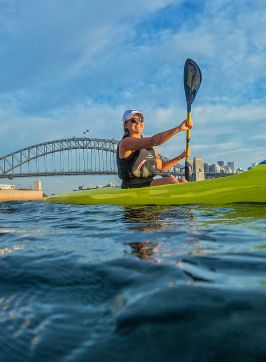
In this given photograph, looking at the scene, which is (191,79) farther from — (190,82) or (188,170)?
(188,170)

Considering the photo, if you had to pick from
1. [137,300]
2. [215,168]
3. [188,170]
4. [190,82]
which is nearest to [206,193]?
[188,170]

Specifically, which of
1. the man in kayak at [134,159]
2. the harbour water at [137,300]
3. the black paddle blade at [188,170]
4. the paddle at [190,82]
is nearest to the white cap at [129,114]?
the man in kayak at [134,159]

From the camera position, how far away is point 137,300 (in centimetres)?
122

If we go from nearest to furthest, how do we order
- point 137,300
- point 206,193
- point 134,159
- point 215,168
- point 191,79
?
point 137,300
point 206,193
point 134,159
point 191,79
point 215,168

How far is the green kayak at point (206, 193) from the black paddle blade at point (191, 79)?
2530mm

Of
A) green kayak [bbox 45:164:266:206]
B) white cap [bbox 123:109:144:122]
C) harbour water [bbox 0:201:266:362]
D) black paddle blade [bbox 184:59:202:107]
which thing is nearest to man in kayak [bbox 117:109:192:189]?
white cap [bbox 123:109:144:122]

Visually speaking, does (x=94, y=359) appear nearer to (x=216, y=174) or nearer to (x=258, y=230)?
(x=258, y=230)

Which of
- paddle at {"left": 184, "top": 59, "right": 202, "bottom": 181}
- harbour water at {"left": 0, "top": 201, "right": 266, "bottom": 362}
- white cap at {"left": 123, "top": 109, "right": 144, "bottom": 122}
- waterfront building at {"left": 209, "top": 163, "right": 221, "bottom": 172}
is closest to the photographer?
harbour water at {"left": 0, "top": 201, "right": 266, "bottom": 362}

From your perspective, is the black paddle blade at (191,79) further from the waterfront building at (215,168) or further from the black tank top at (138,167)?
the waterfront building at (215,168)

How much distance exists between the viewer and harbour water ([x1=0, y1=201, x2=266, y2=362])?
3.02ft

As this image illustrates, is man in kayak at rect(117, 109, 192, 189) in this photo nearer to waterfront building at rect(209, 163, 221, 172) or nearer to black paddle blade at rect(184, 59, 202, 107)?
black paddle blade at rect(184, 59, 202, 107)

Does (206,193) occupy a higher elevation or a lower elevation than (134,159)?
lower

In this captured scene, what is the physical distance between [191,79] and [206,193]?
327cm

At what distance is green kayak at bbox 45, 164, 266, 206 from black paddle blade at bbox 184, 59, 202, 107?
253cm
